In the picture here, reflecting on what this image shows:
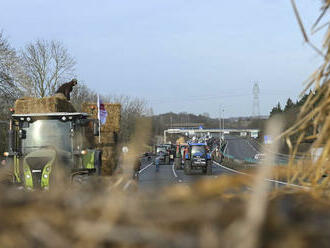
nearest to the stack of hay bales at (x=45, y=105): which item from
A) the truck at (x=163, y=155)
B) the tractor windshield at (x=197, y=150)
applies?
the tractor windshield at (x=197, y=150)

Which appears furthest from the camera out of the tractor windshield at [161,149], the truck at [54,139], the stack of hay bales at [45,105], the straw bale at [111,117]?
the tractor windshield at [161,149]

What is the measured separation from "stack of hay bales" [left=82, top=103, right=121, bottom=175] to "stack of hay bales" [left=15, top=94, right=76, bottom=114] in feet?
3.24

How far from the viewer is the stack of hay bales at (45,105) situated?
576 inches

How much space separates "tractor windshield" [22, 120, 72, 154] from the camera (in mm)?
10750

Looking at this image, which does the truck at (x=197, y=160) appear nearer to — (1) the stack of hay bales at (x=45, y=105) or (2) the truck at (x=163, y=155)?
(2) the truck at (x=163, y=155)

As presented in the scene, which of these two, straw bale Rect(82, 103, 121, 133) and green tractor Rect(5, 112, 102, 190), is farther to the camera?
straw bale Rect(82, 103, 121, 133)

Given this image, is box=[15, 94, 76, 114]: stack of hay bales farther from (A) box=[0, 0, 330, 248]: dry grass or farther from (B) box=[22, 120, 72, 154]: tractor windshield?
(A) box=[0, 0, 330, 248]: dry grass

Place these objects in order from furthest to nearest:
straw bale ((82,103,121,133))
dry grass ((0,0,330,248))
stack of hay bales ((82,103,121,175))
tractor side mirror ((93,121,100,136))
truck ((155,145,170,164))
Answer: truck ((155,145,170,164))
straw bale ((82,103,121,133))
stack of hay bales ((82,103,121,175))
tractor side mirror ((93,121,100,136))
dry grass ((0,0,330,248))

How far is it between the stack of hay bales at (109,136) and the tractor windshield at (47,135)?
2236 mm

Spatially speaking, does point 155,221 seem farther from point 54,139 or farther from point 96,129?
point 96,129

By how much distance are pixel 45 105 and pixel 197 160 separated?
2182 centimetres

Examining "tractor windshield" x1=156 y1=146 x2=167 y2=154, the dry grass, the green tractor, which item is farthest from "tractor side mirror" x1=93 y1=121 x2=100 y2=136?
"tractor windshield" x1=156 y1=146 x2=167 y2=154

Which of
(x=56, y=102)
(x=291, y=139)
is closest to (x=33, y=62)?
(x=56, y=102)

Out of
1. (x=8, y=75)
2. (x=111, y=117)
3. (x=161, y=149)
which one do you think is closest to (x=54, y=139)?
(x=111, y=117)
